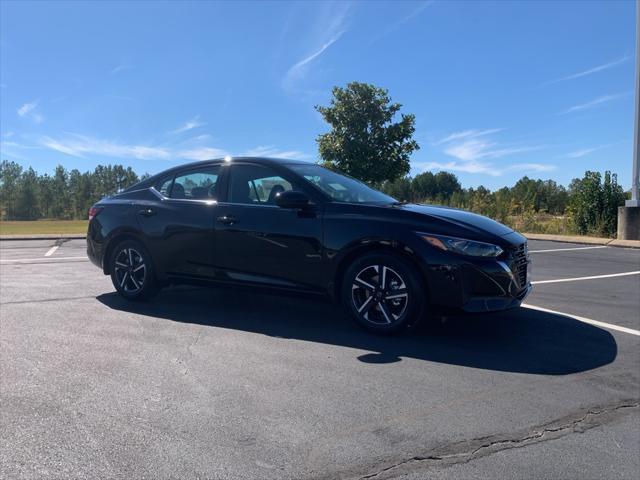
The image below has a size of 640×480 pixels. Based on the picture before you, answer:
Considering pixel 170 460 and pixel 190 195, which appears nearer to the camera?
pixel 170 460

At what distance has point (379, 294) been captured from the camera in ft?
15.3

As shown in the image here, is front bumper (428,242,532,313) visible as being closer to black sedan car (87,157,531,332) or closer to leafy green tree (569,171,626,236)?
black sedan car (87,157,531,332)

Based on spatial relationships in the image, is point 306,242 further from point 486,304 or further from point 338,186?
point 486,304

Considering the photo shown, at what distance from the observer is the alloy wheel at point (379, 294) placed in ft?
15.0

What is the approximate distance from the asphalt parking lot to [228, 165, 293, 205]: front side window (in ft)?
3.98

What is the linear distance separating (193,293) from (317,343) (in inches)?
109

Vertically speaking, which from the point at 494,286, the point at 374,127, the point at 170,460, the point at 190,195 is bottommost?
the point at 170,460

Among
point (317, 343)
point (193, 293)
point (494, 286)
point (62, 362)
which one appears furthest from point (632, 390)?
point (193, 293)

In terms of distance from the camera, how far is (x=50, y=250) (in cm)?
1254

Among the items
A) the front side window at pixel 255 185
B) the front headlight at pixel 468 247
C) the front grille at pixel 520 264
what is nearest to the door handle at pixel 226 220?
the front side window at pixel 255 185

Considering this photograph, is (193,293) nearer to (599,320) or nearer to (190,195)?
(190,195)

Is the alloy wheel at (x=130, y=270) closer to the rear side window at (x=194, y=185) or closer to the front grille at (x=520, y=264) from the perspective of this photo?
the rear side window at (x=194, y=185)

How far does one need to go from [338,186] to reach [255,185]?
0.85 metres

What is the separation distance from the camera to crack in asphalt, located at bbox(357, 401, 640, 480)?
102 inches
